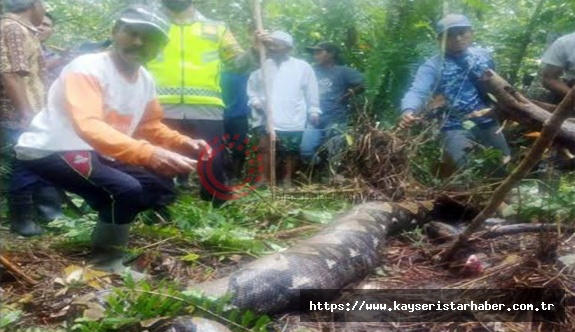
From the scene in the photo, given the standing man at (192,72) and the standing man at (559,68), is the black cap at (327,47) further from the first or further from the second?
the standing man at (192,72)

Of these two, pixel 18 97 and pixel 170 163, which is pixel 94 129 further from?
pixel 18 97

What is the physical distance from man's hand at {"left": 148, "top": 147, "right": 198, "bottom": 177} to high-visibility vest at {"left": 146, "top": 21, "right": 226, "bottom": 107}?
2.66ft

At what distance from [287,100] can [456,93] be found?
116cm

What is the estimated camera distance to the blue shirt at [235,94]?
358 cm

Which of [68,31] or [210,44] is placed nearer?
[210,44]

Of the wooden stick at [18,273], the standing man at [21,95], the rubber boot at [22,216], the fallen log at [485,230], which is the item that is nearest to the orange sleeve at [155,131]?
the standing man at [21,95]

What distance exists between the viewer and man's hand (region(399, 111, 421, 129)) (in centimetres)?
354

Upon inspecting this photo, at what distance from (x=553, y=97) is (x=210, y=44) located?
2.12 metres

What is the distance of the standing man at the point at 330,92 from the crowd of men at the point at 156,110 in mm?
26

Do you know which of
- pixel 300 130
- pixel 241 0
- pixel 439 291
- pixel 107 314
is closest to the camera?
pixel 107 314

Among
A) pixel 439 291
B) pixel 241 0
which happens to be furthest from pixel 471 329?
pixel 241 0

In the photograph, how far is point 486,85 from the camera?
2.48 meters

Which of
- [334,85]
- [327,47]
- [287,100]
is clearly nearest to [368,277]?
[287,100]

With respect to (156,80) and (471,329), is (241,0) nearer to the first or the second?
(156,80)
